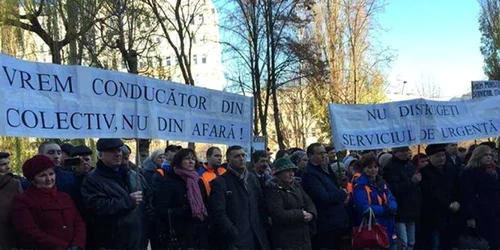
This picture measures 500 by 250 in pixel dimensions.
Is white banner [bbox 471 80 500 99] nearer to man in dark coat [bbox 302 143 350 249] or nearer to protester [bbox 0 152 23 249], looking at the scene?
man in dark coat [bbox 302 143 350 249]

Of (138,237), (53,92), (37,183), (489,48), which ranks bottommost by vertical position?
(138,237)

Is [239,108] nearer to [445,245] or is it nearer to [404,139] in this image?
[404,139]

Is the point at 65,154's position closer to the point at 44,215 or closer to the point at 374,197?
Answer: the point at 44,215

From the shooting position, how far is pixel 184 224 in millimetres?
5871

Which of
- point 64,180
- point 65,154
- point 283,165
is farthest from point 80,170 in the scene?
point 283,165

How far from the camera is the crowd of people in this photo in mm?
4910

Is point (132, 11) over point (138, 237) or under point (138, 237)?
over

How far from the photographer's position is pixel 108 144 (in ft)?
17.2

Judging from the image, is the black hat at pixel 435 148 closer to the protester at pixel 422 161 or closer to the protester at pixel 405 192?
the protester at pixel 422 161

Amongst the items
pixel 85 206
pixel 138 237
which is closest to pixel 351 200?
pixel 138 237

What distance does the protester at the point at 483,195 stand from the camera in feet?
22.9

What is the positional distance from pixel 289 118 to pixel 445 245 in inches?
1231

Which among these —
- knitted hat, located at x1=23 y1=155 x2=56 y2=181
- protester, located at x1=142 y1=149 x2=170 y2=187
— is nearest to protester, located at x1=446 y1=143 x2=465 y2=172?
protester, located at x1=142 y1=149 x2=170 y2=187

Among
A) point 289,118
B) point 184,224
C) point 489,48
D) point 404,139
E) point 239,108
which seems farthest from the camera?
point 289,118
